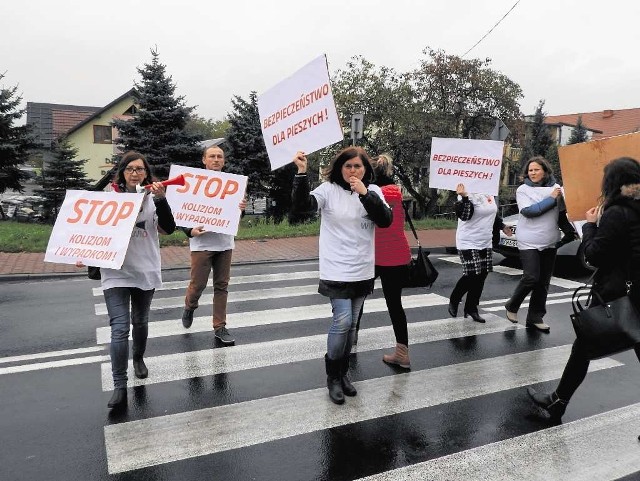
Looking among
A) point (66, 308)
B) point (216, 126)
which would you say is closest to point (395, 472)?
point (66, 308)

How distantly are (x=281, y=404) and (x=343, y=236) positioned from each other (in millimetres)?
1368

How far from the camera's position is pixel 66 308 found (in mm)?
7051

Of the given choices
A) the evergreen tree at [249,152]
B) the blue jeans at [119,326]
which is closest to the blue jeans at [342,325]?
the blue jeans at [119,326]

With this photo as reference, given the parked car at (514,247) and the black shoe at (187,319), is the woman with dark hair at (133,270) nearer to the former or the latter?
the black shoe at (187,319)

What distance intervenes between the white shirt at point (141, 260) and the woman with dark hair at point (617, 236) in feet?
10.0

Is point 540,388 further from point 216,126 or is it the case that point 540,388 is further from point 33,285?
point 216,126

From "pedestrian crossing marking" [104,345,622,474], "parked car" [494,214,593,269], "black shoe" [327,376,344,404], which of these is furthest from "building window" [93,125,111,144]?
"black shoe" [327,376,344,404]

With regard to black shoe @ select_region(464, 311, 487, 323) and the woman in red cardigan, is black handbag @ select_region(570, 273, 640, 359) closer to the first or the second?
the woman in red cardigan

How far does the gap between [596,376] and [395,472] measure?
2556 millimetres

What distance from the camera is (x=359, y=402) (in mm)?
4008

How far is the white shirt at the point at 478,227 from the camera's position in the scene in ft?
19.4

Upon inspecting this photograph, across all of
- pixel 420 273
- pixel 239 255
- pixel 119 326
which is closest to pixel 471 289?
pixel 420 273

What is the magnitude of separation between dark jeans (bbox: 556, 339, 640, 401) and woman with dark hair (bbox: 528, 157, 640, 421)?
0.32 feet

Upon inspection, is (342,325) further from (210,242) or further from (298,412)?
(210,242)
